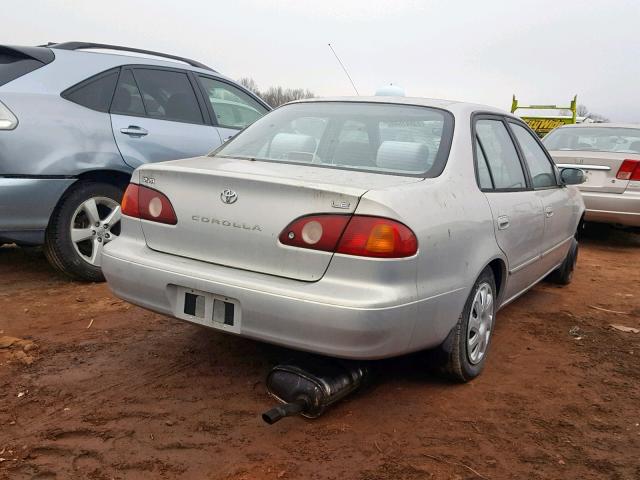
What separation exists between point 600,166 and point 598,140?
82cm

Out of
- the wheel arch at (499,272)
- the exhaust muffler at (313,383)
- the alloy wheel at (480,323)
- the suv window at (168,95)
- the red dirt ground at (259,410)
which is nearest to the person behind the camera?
the red dirt ground at (259,410)

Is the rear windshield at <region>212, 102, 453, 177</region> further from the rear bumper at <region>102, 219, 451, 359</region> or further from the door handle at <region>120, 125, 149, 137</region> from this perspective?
the door handle at <region>120, 125, 149, 137</region>

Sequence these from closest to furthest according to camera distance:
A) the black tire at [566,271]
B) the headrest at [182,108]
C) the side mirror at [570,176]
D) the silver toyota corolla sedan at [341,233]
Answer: the silver toyota corolla sedan at [341,233] → the side mirror at [570,176] → the headrest at [182,108] → the black tire at [566,271]

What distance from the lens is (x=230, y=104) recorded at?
587cm

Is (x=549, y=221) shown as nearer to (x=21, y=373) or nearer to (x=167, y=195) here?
(x=167, y=195)

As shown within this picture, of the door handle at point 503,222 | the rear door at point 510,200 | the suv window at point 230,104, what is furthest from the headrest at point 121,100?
the door handle at point 503,222

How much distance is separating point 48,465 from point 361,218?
1546mm

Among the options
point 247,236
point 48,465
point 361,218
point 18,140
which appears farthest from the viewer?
point 18,140

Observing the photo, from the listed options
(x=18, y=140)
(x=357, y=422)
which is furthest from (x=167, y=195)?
(x=18, y=140)

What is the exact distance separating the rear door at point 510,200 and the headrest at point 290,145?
0.91 metres

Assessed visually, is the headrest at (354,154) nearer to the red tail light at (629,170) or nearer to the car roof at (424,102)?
the car roof at (424,102)

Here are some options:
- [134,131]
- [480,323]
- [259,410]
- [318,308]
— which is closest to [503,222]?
[480,323]

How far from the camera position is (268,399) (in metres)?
2.99

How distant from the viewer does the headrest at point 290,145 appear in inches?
133
